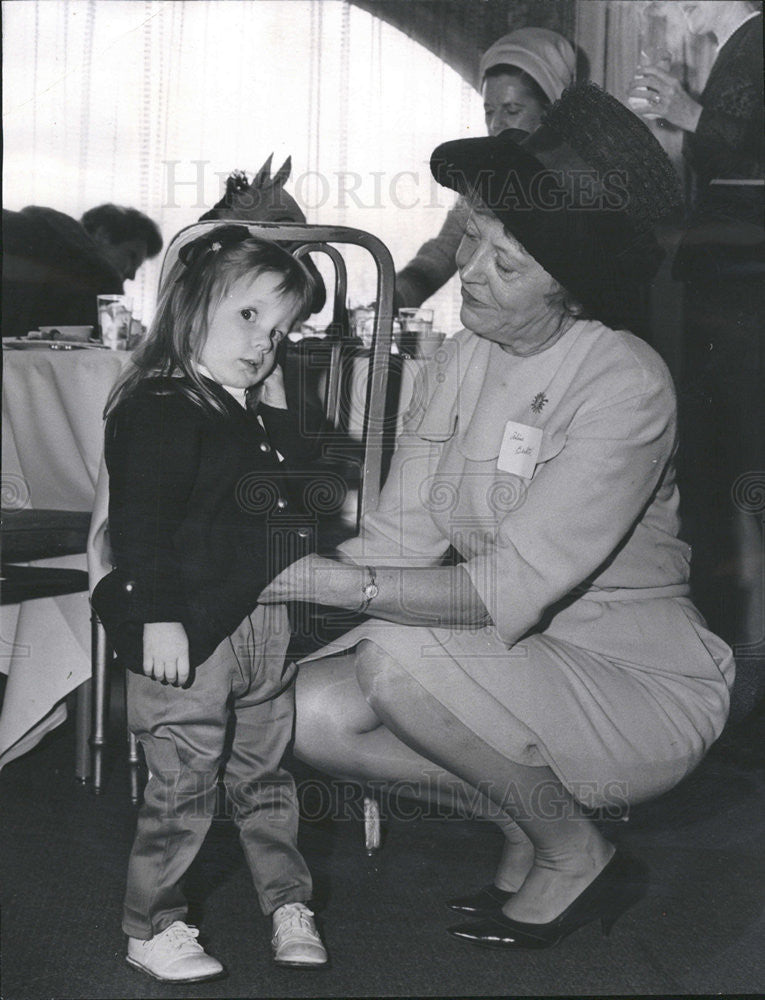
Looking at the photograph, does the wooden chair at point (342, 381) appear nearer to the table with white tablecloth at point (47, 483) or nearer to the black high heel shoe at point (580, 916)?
the table with white tablecloth at point (47, 483)

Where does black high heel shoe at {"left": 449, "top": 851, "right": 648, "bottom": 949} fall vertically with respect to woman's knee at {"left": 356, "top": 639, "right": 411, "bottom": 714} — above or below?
below

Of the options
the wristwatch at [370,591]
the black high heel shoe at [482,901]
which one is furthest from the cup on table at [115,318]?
the black high heel shoe at [482,901]

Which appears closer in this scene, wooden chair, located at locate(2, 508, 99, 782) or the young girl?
the young girl

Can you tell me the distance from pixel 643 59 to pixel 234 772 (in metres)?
1.17

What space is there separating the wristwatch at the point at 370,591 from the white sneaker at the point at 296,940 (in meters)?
0.42

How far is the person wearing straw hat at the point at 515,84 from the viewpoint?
1545 millimetres

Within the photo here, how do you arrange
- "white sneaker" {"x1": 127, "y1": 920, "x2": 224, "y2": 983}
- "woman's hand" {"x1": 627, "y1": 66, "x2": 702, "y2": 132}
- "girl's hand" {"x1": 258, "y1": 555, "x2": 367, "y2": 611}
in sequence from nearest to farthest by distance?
"white sneaker" {"x1": 127, "y1": 920, "x2": 224, "y2": 983}
"girl's hand" {"x1": 258, "y1": 555, "x2": 367, "y2": 611}
"woman's hand" {"x1": 627, "y1": 66, "x2": 702, "y2": 132}

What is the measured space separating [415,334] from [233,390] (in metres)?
0.36

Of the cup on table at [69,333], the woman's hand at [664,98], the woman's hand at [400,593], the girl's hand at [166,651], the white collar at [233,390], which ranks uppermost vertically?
the woman's hand at [664,98]

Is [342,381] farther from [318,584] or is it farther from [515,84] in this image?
[515,84]

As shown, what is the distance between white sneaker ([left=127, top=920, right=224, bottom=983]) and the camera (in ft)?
4.48

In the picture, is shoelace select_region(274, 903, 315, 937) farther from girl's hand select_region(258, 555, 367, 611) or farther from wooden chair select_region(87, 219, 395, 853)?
girl's hand select_region(258, 555, 367, 611)

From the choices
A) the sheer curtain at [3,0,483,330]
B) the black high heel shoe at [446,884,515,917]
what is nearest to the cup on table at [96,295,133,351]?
the sheer curtain at [3,0,483,330]

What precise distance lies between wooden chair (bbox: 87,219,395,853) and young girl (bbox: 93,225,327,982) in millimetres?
105
